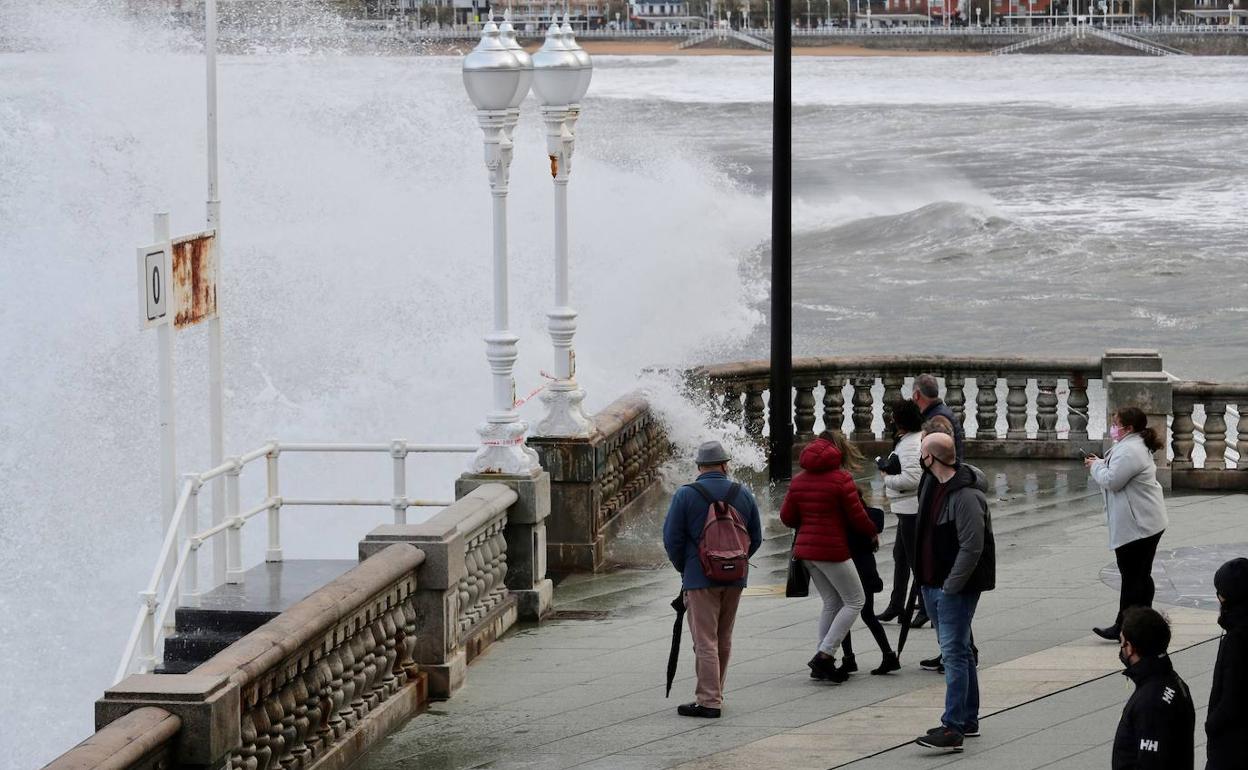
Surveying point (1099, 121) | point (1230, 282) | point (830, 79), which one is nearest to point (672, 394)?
point (1230, 282)

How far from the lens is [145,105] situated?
58312 millimetres

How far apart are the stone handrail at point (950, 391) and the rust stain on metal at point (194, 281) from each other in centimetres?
637

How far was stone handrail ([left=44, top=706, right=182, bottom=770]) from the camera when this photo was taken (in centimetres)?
637

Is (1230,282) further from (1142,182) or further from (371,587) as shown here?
(371,587)

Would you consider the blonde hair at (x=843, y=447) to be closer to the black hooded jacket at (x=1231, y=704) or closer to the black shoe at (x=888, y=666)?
the black shoe at (x=888, y=666)

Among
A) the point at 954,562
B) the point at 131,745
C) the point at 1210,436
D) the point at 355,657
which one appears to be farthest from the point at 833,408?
the point at 131,745

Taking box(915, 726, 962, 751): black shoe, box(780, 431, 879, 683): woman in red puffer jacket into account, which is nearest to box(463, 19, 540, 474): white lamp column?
box(780, 431, 879, 683): woman in red puffer jacket

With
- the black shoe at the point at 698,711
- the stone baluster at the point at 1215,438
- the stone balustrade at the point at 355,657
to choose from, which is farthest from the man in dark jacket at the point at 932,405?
the stone baluster at the point at 1215,438

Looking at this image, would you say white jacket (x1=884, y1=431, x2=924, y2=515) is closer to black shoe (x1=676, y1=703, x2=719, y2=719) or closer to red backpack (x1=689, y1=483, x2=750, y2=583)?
red backpack (x1=689, y1=483, x2=750, y2=583)

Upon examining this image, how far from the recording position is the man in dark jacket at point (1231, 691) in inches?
253

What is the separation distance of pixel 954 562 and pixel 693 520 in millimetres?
1367

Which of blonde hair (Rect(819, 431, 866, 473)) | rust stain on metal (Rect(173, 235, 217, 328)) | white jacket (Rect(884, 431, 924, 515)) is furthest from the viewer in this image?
rust stain on metal (Rect(173, 235, 217, 328))

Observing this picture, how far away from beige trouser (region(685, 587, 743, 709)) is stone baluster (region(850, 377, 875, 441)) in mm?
8332

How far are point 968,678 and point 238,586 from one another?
5385 mm
